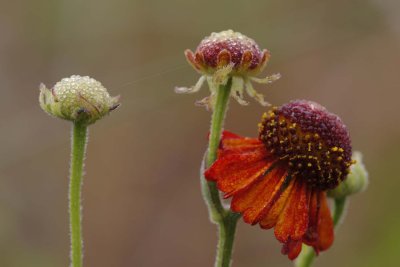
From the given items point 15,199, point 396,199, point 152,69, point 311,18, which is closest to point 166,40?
point 152,69

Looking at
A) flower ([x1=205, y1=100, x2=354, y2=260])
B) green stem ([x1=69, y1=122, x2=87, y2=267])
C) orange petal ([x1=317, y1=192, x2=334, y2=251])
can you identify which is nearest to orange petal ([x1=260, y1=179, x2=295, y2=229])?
flower ([x1=205, y1=100, x2=354, y2=260])

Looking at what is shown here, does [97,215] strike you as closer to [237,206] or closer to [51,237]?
[51,237]

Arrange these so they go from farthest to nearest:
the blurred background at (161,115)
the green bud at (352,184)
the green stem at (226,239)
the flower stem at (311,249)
→ the blurred background at (161,115), the green bud at (352,184), the flower stem at (311,249), the green stem at (226,239)

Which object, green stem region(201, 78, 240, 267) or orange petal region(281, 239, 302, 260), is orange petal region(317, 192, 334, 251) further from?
green stem region(201, 78, 240, 267)

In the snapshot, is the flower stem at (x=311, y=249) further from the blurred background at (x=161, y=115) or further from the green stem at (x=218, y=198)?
the blurred background at (x=161, y=115)

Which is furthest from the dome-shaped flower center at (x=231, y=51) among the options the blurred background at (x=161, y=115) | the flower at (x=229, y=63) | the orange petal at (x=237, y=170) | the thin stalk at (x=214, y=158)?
the blurred background at (x=161, y=115)

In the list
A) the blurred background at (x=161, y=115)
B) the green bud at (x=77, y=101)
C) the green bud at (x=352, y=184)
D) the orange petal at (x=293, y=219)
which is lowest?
the orange petal at (x=293, y=219)
